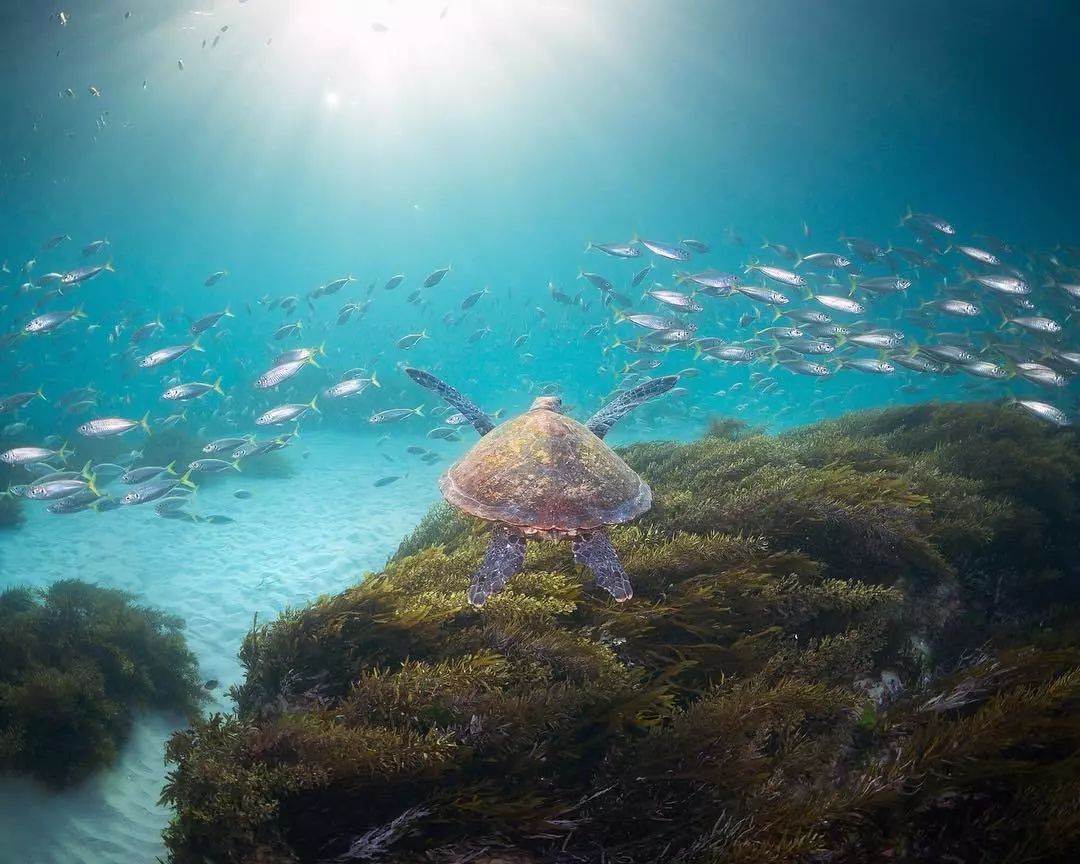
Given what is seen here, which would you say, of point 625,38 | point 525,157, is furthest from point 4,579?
point 525,157

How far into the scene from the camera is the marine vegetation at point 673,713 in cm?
218

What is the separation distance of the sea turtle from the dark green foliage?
4.46m

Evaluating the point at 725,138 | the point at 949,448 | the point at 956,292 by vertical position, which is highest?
the point at 725,138

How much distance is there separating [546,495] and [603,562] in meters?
0.62

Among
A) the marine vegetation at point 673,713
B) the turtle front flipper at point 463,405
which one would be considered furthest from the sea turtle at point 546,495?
the turtle front flipper at point 463,405

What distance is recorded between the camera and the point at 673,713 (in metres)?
2.79

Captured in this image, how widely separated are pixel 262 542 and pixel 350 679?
9555mm

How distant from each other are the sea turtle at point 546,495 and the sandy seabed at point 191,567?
4.00 m

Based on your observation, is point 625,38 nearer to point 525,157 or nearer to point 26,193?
point 525,157

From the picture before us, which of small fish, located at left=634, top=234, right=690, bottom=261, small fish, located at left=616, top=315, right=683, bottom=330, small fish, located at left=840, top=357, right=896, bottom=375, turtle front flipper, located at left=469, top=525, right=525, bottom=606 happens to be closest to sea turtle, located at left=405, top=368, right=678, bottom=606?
turtle front flipper, located at left=469, top=525, right=525, bottom=606

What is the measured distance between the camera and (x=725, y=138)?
1900 inches

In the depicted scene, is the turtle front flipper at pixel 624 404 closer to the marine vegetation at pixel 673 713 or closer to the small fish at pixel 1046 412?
the marine vegetation at pixel 673 713

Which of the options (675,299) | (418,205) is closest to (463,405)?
(675,299)

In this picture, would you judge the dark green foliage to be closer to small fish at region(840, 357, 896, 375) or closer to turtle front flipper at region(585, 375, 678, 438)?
turtle front flipper at region(585, 375, 678, 438)
